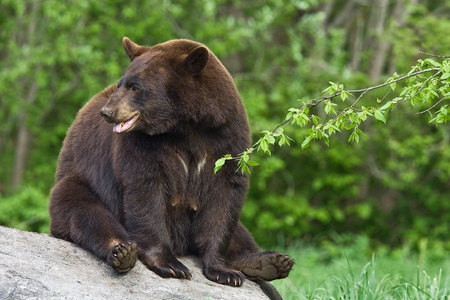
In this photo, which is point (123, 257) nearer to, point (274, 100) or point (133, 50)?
point (133, 50)

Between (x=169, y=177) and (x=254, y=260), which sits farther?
(x=254, y=260)

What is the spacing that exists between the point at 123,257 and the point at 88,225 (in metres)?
0.51

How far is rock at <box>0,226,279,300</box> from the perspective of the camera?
3926mm

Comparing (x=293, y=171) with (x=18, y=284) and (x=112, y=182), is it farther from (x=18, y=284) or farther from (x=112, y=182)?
Answer: (x=18, y=284)

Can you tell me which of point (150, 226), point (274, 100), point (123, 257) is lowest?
point (123, 257)

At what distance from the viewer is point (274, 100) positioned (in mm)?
12523

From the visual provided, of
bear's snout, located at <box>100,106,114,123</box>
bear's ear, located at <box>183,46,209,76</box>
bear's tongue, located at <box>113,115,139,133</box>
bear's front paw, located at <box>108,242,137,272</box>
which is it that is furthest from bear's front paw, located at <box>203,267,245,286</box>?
bear's ear, located at <box>183,46,209,76</box>

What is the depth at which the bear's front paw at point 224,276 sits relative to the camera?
4.68m

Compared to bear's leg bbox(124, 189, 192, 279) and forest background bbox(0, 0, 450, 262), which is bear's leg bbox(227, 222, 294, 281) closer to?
→ bear's leg bbox(124, 189, 192, 279)

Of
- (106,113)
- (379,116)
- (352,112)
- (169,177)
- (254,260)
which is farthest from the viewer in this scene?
(254,260)

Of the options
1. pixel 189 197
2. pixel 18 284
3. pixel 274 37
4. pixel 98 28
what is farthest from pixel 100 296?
pixel 274 37

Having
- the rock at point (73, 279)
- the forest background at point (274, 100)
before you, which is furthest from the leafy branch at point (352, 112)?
the forest background at point (274, 100)

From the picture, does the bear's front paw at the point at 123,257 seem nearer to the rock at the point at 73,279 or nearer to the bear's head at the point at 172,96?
the rock at the point at 73,279

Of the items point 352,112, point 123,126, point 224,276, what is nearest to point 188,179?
point 123,126
